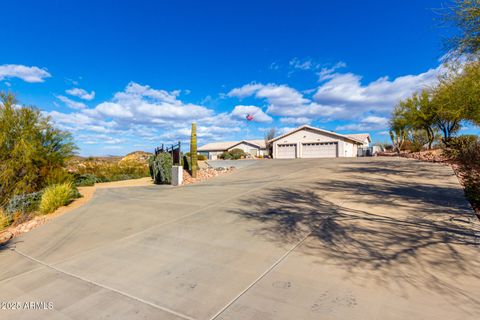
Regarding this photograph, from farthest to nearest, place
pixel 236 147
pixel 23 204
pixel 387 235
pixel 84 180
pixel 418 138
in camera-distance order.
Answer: pixel 236 147 < pixel 418 138 < pixel 84 180 < pixel 23 204 < pixel 387 235

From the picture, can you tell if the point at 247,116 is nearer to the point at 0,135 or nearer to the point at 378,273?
the point at 0,135

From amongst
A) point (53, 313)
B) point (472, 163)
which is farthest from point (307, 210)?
point (472, 163)

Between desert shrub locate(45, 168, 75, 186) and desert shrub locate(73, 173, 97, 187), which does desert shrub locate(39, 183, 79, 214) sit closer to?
desert shrub locate(45, 168, 75, 186)

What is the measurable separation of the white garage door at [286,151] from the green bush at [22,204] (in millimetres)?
28523

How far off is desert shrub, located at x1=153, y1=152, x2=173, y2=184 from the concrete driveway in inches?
277

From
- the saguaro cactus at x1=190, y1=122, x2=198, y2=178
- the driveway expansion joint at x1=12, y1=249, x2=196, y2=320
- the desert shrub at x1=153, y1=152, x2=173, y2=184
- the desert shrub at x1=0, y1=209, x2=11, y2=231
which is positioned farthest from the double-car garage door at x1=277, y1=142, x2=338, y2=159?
the driveway expansion joint at x1=12, y1=249, x2=196, y2=320

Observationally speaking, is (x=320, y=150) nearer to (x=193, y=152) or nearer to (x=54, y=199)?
(x=193, y=152)

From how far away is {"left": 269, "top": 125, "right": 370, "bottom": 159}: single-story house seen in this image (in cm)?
3138

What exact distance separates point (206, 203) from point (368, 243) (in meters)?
4.87

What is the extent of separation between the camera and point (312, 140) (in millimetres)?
32594

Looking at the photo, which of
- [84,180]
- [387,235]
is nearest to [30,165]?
[84,180]

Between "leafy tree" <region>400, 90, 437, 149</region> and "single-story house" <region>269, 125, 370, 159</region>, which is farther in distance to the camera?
"single-story house" <region>269, 125, 370, 159</region>

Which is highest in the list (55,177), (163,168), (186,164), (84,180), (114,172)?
(186,164)

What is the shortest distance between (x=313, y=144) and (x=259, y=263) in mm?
30444
